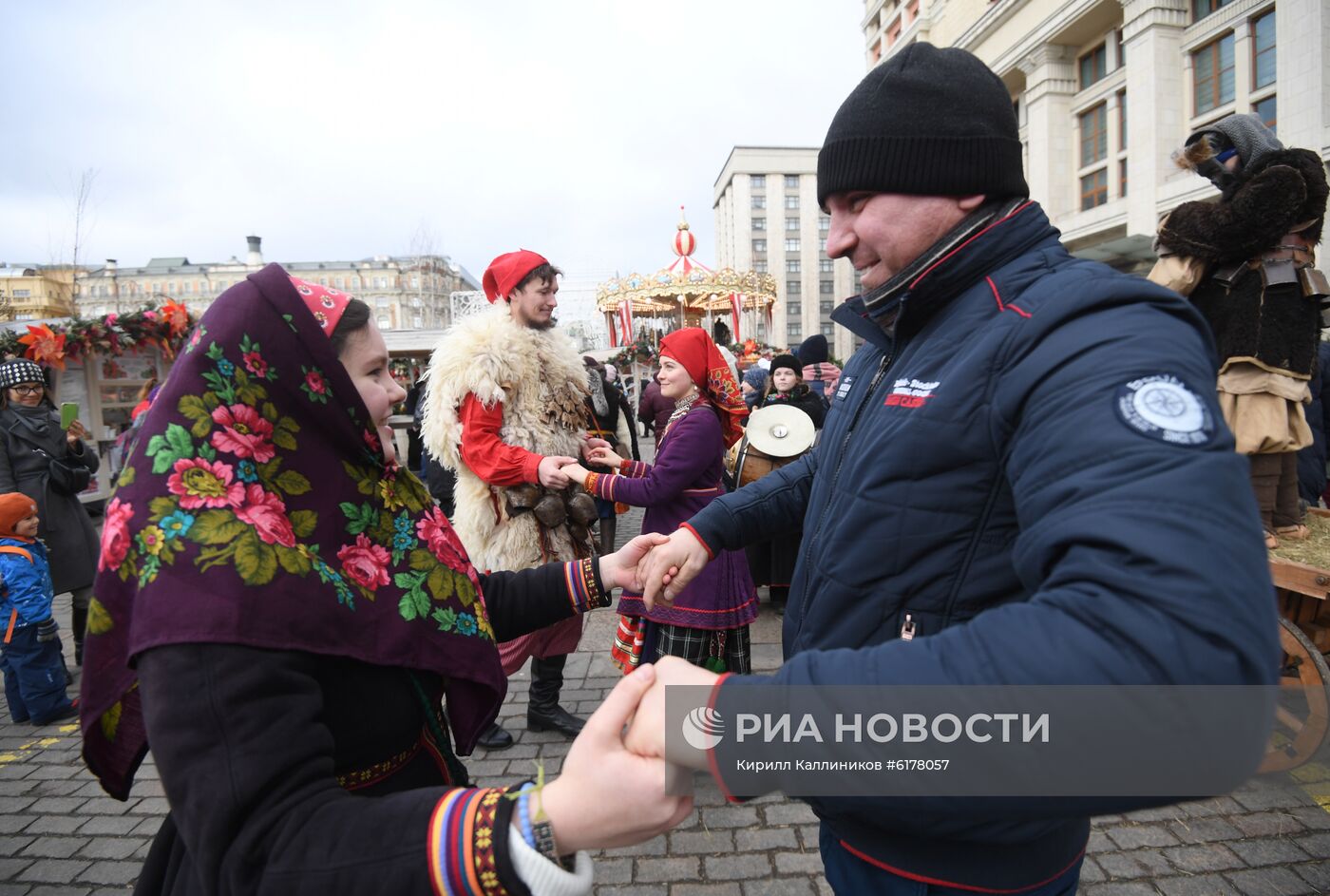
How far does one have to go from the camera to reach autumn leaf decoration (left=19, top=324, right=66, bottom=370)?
677 centimetres

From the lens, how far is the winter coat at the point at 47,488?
4969 mm

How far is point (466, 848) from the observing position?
3.10ft

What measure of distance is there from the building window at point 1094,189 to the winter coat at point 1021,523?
24.5 metres

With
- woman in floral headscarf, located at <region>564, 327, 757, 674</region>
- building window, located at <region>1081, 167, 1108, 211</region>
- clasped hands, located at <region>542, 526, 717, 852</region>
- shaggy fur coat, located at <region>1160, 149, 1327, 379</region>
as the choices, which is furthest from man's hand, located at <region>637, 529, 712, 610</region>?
building window, located at <region>1081, 167, 1108, 211</region>

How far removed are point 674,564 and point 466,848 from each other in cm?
92

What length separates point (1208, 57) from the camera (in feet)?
56.2

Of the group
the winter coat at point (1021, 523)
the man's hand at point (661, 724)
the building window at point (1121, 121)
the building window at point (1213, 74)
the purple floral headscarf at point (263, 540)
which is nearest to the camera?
the winter coat at point (1021, 523)

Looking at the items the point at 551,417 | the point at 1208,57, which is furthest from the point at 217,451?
the point at 1208,57

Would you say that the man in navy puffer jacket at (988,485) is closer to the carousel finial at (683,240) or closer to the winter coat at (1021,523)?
the winter coat at (1021,523)

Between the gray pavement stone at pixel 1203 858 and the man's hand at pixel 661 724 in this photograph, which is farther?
the gray pavement stone at pixel 1203 858

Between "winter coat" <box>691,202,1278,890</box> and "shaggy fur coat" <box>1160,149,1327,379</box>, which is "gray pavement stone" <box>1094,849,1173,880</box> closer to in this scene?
"winter coat" <box>691,202,1278,890</box>

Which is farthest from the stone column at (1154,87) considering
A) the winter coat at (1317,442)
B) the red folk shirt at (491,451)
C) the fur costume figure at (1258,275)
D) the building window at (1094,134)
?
the red folk shirt at (491,451)

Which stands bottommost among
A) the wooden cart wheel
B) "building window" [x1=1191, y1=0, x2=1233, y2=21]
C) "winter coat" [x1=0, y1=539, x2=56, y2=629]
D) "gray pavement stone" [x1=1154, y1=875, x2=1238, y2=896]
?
"gray pavement stone" [x1=1154, y1=875, x2=1238, y2=896]

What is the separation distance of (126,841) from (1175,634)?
13.4 ft
